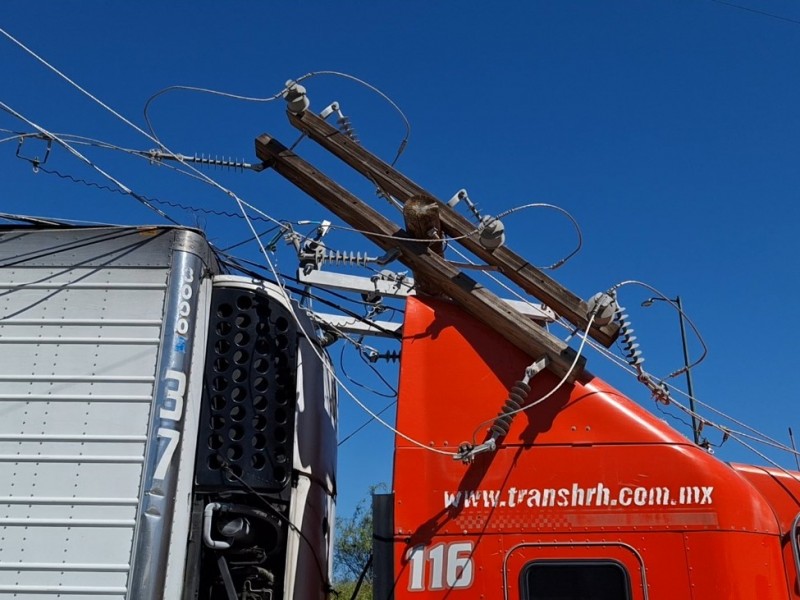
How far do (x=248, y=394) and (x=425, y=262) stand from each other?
5.10 feet

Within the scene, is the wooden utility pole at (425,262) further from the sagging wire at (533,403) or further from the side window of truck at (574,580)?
the side window of truck at (574,580)

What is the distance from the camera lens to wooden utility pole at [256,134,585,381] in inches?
214

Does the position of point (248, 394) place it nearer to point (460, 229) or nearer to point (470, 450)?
point (470, 450)

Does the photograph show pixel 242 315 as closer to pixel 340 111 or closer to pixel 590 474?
pixel 340 111

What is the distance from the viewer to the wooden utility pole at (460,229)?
5.76 meters

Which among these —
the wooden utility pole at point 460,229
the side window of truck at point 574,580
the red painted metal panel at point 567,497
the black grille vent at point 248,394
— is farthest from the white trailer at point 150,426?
the side window of truck at point 574,580

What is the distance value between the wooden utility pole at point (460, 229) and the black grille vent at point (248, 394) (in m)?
1.27

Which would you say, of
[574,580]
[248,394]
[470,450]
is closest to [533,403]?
[470,450]

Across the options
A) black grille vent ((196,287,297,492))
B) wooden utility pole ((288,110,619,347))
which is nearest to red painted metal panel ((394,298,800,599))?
wooden utility pole ((288,110,619,347))

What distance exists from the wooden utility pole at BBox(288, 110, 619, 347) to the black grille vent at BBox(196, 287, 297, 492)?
127 centimetres

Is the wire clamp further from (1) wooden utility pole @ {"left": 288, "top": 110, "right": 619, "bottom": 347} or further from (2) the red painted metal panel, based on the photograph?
(1) wooden utility pole @ {"left": 288, "top": 110, "right": 619, "bottom": 347}

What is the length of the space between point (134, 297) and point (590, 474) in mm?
3209

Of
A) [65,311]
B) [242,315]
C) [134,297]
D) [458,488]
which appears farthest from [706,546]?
[65,311]

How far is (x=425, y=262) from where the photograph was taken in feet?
19.3
